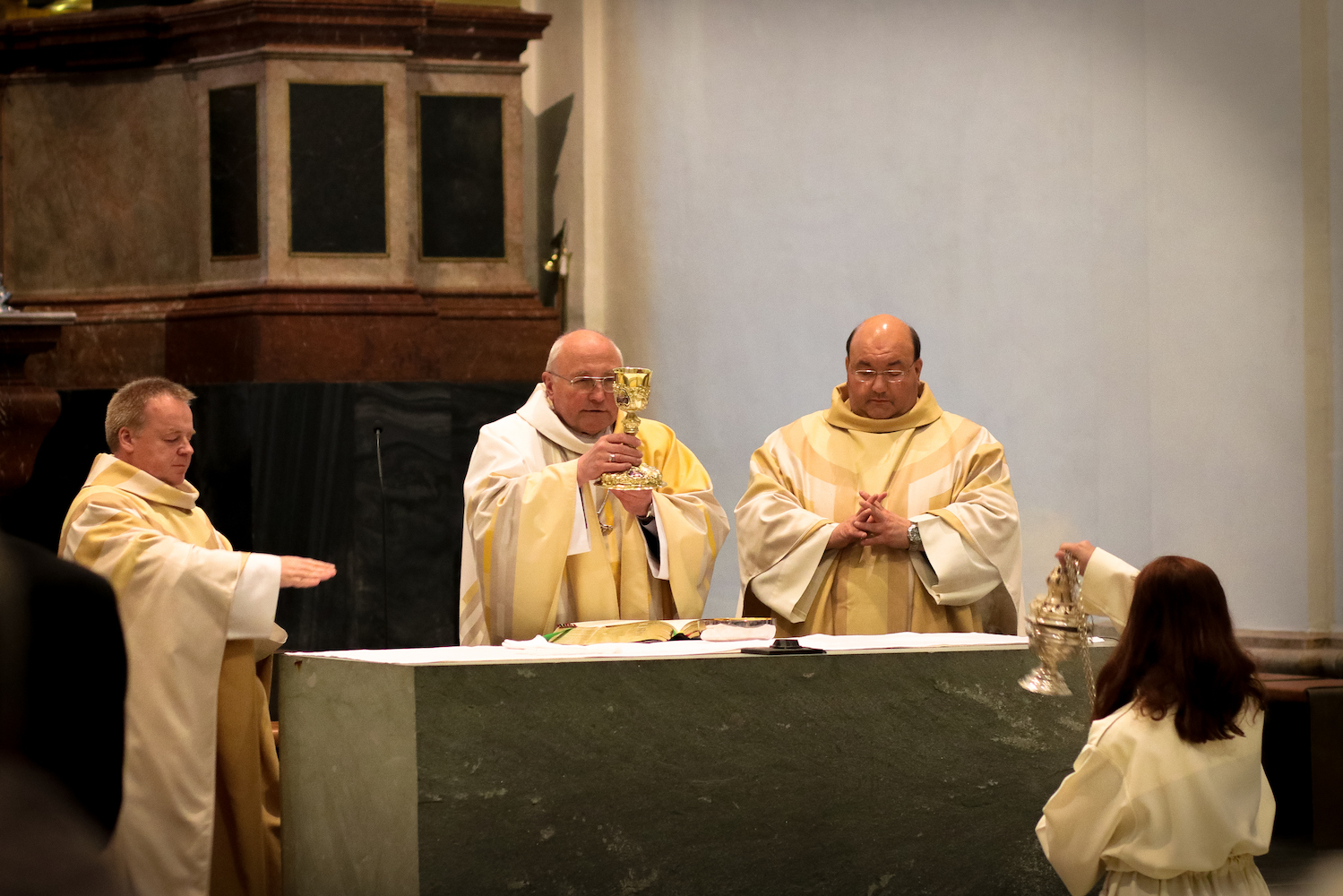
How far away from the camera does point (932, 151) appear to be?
326 inches

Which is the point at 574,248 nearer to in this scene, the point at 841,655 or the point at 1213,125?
the point at 1213,125

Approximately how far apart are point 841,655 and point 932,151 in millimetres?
4310

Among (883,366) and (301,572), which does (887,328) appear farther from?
(301,572)

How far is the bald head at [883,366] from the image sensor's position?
19.2 ft

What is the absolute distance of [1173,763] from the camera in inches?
135

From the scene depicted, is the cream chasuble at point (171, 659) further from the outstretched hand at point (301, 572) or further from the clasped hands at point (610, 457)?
the clasped hands at point (610, 457)

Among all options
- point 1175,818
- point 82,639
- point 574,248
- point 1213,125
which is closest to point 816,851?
point 1175,818

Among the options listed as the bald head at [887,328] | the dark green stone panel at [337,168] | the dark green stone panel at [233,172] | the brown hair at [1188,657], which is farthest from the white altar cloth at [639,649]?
the dark green stone panel at [233,172]

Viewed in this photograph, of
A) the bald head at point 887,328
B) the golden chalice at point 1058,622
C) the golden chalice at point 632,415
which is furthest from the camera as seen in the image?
the bald head at point 887,328

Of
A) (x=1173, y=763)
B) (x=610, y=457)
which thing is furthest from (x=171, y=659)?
(x=1173, y=763)

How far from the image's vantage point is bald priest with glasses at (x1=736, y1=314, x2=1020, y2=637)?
218 inches

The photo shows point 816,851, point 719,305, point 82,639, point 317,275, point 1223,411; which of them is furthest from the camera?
point 719,305

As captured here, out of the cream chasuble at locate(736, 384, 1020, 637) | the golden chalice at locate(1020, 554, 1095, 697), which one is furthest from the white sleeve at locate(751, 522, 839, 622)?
the golden chalice at locate(1020, 554, 1095, 697)

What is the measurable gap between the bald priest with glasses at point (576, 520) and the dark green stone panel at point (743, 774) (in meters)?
1.00
